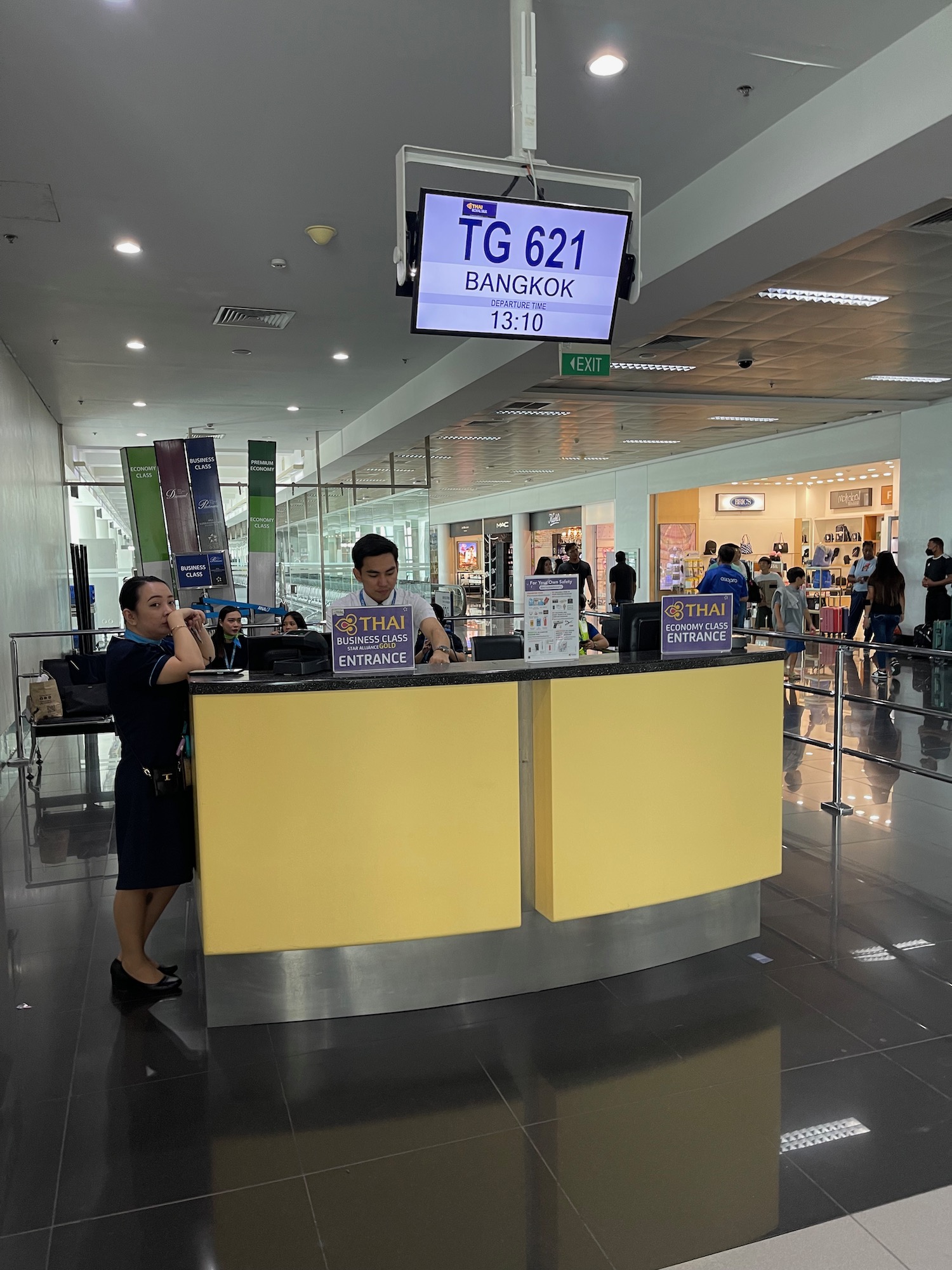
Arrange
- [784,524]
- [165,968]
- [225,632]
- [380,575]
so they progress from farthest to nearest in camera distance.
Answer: [784,524] < [225,632] < [380,575] < [165,968]

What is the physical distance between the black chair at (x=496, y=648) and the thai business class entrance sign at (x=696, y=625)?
60 cm

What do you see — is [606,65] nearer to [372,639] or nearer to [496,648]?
[496,648]

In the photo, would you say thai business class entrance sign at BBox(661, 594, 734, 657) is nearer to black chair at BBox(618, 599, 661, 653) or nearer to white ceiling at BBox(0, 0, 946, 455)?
black chair at BBox(618, 599, 661, 653)

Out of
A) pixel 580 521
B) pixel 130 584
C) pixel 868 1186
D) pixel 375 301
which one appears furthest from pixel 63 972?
pixel 580 521

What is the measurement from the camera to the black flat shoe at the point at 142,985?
3.30 m

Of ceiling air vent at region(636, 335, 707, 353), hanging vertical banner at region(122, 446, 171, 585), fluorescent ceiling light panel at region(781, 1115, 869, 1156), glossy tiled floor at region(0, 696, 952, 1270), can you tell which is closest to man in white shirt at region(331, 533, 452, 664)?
glossy tiled floor at region(0, 696, 952, 1270)

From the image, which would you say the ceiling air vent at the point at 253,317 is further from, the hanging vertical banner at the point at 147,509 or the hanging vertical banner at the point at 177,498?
the hanging vertical banner at the point at 147,509

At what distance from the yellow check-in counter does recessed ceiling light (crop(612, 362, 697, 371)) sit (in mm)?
7046

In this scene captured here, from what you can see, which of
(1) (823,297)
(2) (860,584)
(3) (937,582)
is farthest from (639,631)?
(2) (860,584)

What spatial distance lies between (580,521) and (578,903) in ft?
72.9

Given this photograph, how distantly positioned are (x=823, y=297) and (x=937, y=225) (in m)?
1.74

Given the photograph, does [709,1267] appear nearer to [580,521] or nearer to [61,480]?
[61,480]

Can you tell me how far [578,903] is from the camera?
10.6ft

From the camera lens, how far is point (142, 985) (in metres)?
3.30
